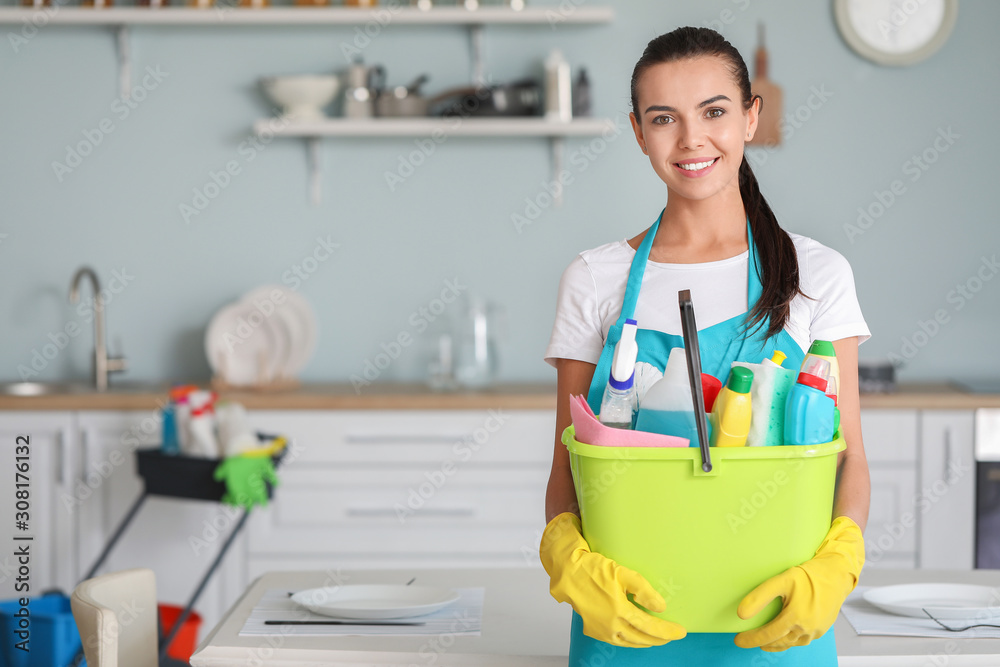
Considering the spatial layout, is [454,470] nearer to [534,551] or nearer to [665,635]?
[534,551]

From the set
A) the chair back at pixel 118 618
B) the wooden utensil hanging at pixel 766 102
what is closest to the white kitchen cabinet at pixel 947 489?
the wooden utensil hanging at pixel 766 102

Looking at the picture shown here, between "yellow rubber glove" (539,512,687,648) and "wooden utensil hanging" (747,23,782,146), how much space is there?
2.28 m

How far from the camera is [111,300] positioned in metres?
2.98

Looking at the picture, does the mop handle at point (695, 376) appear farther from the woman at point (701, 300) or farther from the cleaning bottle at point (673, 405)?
the woman at point (701, 300)

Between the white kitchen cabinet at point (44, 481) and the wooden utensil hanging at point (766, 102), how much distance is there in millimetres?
A: 2239

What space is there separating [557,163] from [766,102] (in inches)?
27.0

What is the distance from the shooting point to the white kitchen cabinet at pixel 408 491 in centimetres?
251

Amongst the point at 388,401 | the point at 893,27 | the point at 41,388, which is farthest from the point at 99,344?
the point at 893,27

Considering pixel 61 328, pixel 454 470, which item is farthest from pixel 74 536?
pixel 454 470

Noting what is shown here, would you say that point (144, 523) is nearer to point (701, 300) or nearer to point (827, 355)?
point (701, 300)

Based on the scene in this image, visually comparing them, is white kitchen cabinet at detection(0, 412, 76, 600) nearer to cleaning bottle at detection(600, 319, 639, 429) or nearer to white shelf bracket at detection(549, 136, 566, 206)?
white shelf bracket at detection(549, 136, 566, 206)

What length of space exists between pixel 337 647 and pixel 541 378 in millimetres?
1949

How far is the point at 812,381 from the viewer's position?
82 centimetres

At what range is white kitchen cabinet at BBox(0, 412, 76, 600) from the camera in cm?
252
